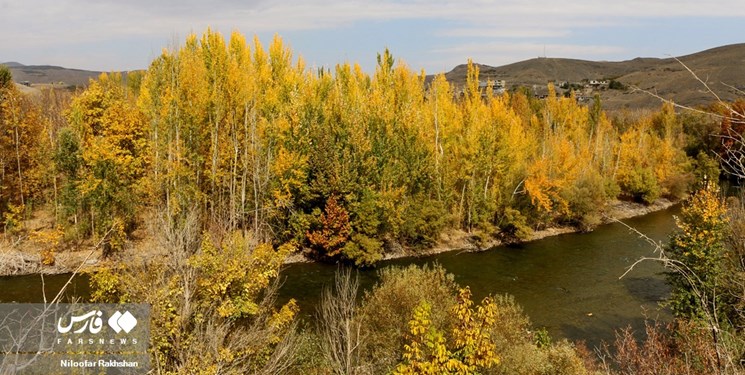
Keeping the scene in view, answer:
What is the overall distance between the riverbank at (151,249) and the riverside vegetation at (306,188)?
0.69m

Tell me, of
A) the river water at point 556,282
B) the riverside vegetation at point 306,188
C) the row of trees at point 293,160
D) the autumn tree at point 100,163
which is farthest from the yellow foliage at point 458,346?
the autumn tree at point 100,163

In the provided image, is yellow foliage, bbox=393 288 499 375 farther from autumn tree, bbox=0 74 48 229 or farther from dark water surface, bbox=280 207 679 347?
autumn tree, bbox=0 74 48 229

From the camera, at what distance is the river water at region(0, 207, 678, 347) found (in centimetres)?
2288

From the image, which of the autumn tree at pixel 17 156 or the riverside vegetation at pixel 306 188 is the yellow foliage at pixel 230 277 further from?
the autumn tree at pixel 17 156

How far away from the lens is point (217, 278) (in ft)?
37.6

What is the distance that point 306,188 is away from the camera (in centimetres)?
3206

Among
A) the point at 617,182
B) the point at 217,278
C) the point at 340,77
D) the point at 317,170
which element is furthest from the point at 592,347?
the point at 617,182

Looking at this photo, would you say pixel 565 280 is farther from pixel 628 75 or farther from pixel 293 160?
pixel 628 75

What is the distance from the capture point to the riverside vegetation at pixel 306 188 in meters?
14.0

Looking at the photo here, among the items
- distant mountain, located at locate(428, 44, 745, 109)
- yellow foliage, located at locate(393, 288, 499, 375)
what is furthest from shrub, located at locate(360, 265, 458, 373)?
distant mountain, located at locate(428, 44, 745, 109)

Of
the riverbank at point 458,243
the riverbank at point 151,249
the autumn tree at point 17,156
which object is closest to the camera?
the riverbank at point 151,249

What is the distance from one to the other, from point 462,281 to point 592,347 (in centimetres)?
931

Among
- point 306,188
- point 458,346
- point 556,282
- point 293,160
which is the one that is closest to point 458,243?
point 556,282

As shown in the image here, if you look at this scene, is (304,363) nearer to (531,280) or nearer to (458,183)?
(531,280)
